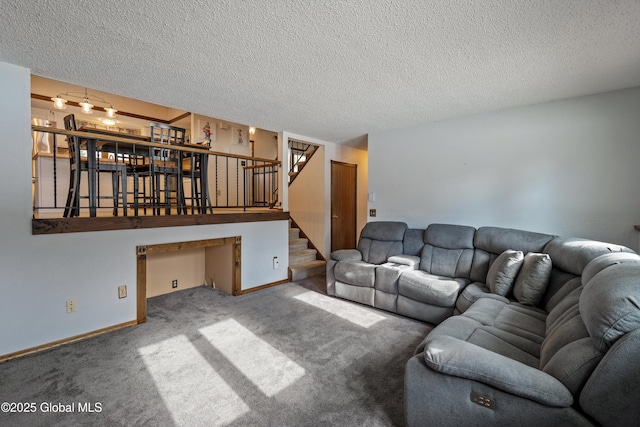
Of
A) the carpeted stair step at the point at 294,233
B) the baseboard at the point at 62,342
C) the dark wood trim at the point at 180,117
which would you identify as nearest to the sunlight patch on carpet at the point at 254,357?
the baseboard at the point at 62,342

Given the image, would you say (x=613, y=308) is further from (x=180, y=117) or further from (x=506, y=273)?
(x=180, y=117)

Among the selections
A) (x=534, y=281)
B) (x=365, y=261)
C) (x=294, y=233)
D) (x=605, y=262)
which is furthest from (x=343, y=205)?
(x=605, y=262)

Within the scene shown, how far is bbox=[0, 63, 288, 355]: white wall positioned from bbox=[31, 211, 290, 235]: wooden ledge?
6 centimetres

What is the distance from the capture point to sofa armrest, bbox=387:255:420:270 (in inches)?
138

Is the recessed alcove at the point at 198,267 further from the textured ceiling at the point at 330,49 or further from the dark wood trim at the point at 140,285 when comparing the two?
the textured ceiling at the point at 330,49

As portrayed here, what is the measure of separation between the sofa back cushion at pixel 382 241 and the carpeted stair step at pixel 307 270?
113 cm

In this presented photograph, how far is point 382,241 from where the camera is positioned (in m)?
4.08

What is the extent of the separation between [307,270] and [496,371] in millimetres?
3744

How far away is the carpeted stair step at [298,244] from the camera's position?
17.1ft

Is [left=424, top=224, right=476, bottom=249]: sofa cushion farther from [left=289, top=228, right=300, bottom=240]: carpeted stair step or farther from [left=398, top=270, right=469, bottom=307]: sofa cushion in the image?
[left=289, top=228, right=300, bottom=240]: carpeted stair step

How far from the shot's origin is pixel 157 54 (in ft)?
6.99

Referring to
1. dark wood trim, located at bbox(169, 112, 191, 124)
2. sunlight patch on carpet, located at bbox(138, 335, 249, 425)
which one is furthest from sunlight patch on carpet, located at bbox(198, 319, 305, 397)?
dark wood trim, located at bbox(169, 112, 191, 124)

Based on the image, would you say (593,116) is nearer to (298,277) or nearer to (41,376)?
(298,277)

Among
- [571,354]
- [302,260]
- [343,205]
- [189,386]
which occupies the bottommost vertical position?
[189,386]
